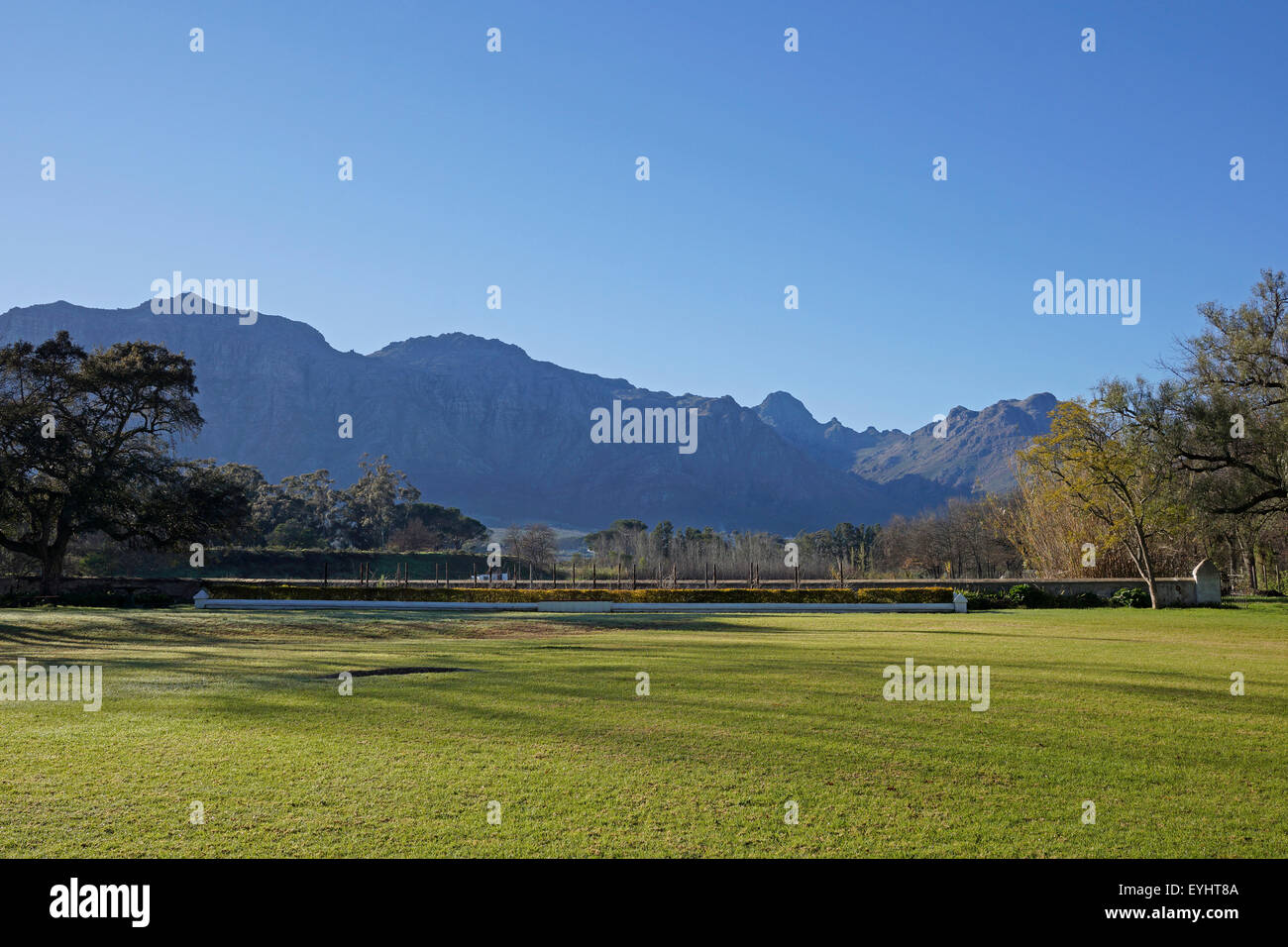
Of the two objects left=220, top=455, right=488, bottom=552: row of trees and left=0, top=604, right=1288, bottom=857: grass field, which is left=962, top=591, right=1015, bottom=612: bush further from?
left=220, top=455, right=488, bottom=552: row of trees

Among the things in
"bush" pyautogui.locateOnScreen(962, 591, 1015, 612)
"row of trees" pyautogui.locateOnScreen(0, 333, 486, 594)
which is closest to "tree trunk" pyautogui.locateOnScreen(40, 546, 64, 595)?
"row of trees" pyautogui.locateOnScreen(0, 333, 486, 594)

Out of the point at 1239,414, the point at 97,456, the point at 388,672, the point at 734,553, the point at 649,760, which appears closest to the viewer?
the point at 649,760

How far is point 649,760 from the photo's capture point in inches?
279

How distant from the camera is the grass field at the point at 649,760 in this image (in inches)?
204

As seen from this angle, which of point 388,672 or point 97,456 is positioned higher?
point 97,456

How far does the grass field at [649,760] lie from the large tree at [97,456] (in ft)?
76.3

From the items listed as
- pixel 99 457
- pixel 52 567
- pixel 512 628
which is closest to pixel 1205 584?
pixel 512 628

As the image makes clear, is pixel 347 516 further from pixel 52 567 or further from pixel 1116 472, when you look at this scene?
pixel 1116 472

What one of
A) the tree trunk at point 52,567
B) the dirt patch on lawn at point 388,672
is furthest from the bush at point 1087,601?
the tree trunk at point 52,567

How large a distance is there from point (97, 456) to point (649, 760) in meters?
36.6

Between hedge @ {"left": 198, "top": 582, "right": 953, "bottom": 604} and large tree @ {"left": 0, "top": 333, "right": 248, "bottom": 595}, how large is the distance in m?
4.11
